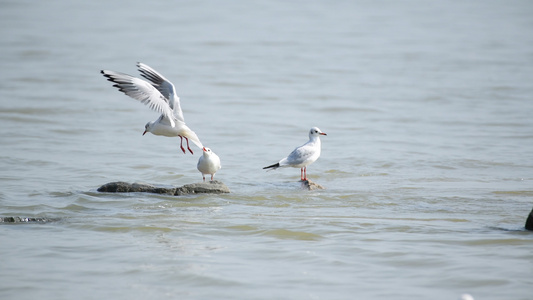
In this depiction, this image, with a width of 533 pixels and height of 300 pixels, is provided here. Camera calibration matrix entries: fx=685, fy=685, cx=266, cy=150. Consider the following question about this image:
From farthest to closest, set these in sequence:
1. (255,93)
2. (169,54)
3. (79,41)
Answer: (79,41), (169,54), (255,93)

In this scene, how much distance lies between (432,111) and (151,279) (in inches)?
449

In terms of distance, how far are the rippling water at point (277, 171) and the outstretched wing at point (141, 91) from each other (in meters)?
1.13

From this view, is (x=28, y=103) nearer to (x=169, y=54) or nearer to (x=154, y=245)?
(x=169, y=54)

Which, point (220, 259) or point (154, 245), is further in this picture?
point (154, 245)

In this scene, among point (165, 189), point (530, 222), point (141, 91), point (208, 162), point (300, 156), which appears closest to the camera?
point (530, 222)

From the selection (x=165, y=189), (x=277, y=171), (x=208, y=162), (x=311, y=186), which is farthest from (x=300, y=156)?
(x=165, y=189)

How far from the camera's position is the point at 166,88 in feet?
28.6

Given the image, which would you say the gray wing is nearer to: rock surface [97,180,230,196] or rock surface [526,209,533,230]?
rock surface [97,180,230,196]

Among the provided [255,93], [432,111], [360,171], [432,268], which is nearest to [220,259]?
[432,268]

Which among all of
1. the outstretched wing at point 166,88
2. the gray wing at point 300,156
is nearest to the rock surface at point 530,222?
the gray wing at point 300,156

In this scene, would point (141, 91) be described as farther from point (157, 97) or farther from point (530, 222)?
point (530, 222)

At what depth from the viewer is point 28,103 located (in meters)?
15.1

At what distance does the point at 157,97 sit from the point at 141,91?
0.66ft

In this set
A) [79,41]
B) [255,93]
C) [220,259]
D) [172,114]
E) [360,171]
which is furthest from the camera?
[79,41]
